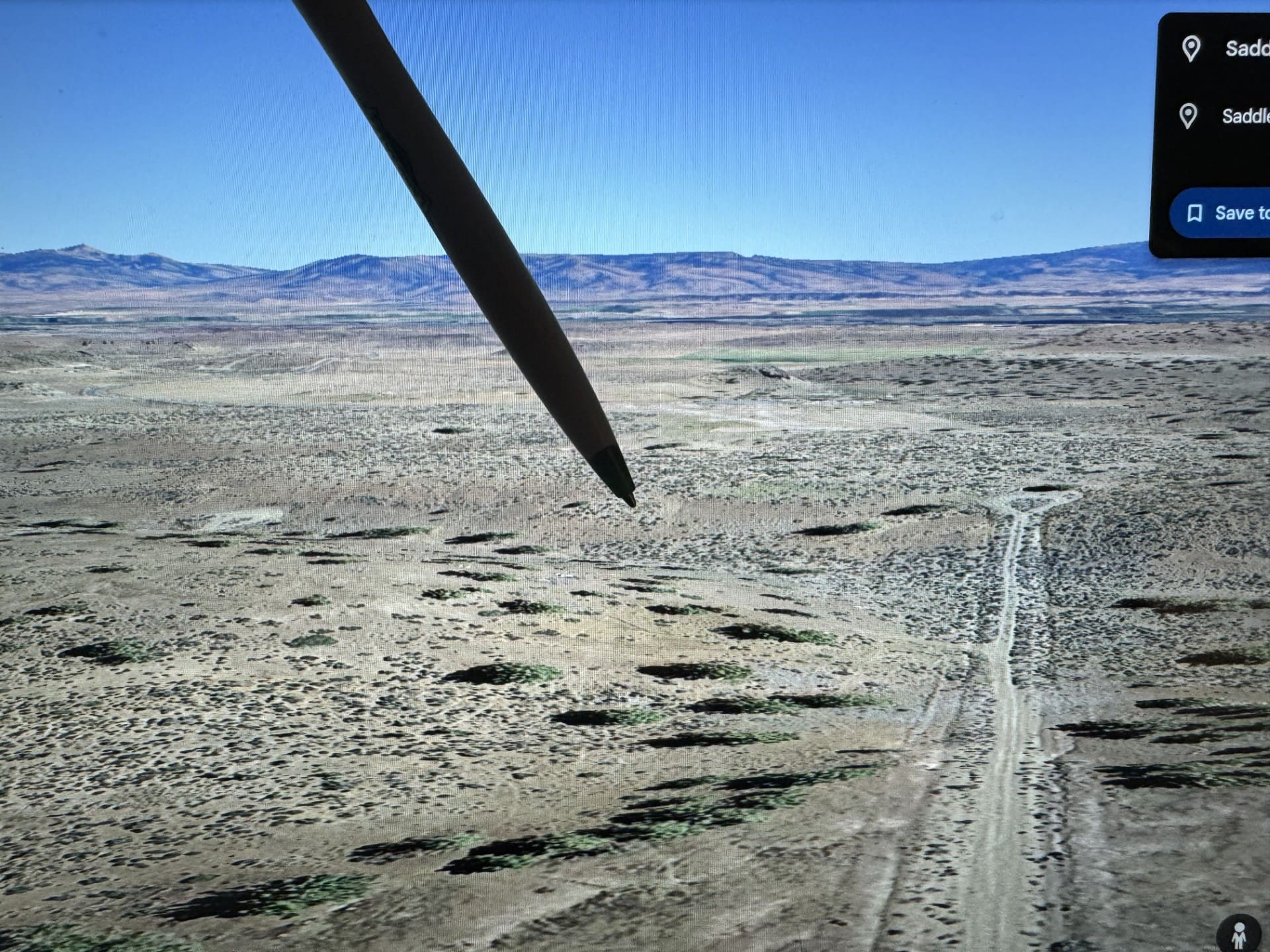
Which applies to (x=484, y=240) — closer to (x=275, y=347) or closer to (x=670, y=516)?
(x=670, y=516)

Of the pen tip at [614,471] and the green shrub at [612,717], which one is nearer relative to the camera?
the pen tip at [614,471]

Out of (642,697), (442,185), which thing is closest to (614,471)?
(442,185)

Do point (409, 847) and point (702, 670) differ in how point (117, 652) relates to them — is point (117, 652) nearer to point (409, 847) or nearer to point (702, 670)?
point (702, 670)

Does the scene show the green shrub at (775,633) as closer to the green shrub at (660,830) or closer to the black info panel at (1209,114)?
the green shrub at (660,830)

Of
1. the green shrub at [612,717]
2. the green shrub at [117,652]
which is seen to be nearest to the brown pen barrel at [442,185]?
the green shrub at [612,717]

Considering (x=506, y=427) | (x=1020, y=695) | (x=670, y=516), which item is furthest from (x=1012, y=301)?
(x=1020, y=695)

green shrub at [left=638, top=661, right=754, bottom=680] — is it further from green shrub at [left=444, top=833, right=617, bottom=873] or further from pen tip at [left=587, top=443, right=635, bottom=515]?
pen tip at [left=587, top=443, right=635, bottom=515]

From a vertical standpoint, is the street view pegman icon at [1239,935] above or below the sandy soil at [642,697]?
above
